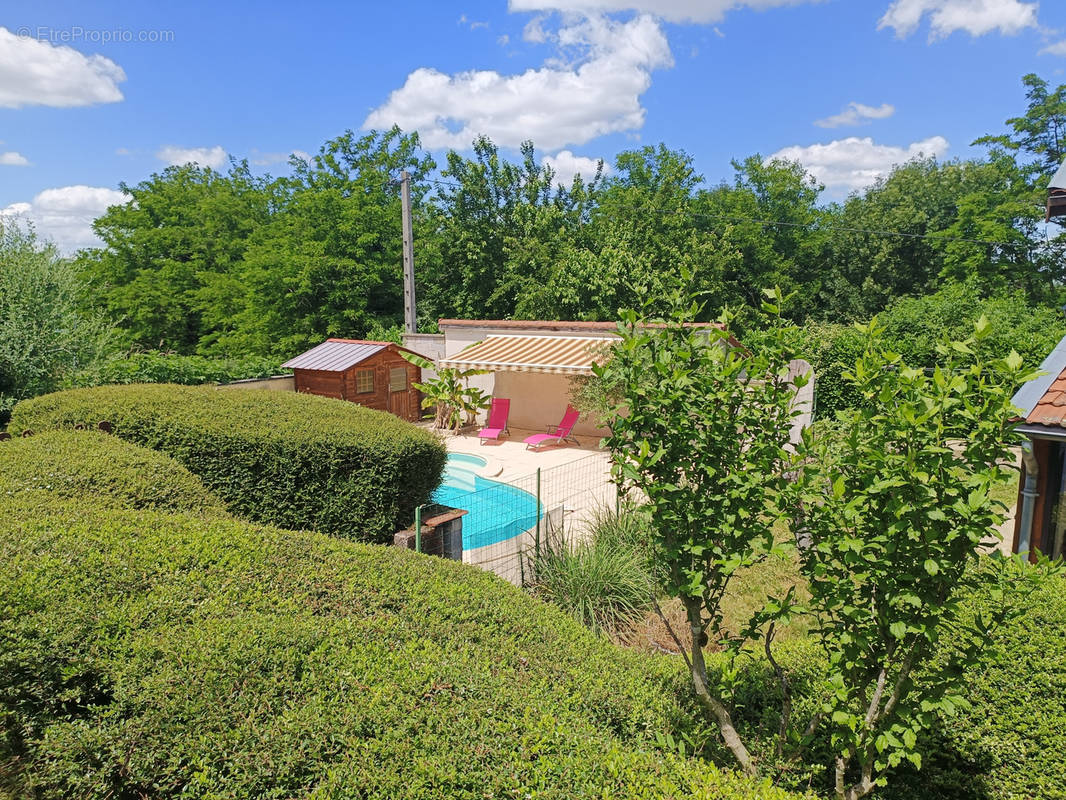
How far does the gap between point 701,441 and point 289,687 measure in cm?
288

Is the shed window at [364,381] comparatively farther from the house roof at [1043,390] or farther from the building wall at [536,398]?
the house roof at [1043,390]

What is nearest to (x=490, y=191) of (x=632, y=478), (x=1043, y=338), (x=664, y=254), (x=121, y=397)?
(x=664, y=254)

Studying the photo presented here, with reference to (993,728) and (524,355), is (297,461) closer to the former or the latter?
(993,728)

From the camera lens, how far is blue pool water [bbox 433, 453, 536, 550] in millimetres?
11164

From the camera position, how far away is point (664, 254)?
1473 inches

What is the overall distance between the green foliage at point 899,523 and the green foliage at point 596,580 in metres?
4.60

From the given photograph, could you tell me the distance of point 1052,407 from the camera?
6.91m

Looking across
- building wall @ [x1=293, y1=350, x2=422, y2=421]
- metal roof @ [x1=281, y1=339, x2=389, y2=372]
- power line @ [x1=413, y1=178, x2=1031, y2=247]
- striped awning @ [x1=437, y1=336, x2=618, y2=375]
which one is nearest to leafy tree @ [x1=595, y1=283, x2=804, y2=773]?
striped awning @ [x1=437, y1=336, x2=618, y2=375]

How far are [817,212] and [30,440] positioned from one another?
167 feet

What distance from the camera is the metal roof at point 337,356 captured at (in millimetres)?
22625

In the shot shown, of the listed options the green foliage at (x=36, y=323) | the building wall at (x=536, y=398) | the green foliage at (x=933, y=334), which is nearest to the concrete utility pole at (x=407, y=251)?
the building wall at (x=536, y=398)

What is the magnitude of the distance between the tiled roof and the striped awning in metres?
13.3

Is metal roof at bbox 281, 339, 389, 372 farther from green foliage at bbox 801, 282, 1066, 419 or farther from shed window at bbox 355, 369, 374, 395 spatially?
green foliage at bbox 801, 282, 1066, 419

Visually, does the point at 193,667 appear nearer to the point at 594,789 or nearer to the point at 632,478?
the point at 594,789
